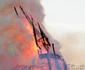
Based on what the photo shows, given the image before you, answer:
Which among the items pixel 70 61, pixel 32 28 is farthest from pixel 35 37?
pixel 70 61

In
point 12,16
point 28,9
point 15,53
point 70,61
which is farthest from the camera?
point 70,61

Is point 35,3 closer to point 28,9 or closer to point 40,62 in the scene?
point 28,9

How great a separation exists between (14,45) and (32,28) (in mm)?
5637

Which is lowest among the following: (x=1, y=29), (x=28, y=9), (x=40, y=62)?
(x=40, y=62)

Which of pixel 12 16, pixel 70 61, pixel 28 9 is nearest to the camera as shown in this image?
pixel 12 16

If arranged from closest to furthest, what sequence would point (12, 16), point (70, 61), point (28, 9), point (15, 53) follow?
1. point (15, 53)
2. point (12, 16)
3. point (28, 9)
4. point (70, 61)

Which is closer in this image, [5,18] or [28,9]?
[5,18]

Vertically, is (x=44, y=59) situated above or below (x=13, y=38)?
below

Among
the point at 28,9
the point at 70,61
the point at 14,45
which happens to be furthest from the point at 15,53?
the point at 70,61

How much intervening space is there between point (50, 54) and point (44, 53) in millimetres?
1066

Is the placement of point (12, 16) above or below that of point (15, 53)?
above

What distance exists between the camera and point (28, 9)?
4547 centimetres

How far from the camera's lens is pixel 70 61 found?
7625cm

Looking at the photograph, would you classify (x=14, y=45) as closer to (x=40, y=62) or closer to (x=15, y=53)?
(x=15, y=53)
